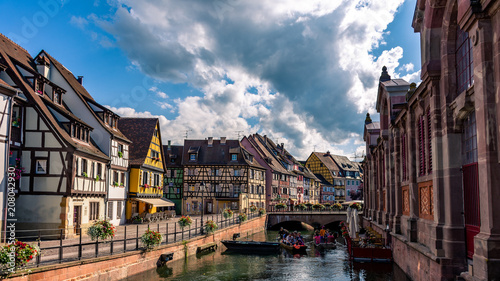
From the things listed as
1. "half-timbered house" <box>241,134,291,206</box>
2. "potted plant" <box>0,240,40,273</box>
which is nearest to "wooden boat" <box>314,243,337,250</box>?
"potted plant" <box>0,240,40,273</box>

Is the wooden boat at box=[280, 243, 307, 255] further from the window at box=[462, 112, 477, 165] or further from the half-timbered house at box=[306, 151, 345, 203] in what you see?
the half-timbered house at box=[306, 151, 345, 203]

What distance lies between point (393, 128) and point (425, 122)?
8.87 m

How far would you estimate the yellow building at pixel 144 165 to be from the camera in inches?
1620

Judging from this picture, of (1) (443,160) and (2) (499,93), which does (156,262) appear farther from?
(2) (499,93)

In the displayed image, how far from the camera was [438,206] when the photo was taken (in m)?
16.2

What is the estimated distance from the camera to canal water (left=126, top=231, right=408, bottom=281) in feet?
77.3

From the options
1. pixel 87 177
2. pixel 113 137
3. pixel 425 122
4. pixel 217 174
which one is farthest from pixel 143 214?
pixel 425 122

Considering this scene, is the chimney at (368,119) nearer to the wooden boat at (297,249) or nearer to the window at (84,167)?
the wooden boat at (297,249)

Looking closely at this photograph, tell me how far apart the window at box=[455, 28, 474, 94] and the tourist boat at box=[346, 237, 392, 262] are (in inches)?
537

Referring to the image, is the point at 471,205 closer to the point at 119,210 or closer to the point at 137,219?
the point at 119,210

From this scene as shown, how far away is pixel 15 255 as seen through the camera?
14562 mm

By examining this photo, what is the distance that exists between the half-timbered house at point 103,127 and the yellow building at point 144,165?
1.73 meters

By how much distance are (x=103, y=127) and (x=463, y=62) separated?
27.0 meters

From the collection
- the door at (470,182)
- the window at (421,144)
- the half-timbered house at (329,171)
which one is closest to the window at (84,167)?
the window at (421,144)
